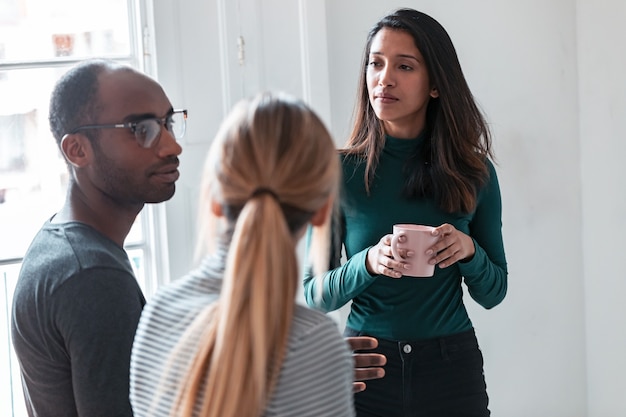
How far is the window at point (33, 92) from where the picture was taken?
2373mm

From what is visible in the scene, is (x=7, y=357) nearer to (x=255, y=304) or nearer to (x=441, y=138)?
(x=441, y=138)

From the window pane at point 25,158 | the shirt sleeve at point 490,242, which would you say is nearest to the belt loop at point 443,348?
the shirt sleeve at point 490,242

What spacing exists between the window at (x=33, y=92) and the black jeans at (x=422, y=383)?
3.23ft

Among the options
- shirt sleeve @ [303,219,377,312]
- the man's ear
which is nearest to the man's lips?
the man's ear

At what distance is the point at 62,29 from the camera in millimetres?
2395

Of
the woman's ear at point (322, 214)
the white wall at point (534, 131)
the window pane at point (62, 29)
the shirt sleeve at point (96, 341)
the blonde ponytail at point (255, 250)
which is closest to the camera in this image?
the blonde ponytail at point (255, 250)

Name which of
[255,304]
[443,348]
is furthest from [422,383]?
[255,304]

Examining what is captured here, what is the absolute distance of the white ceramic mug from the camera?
63.7 inches

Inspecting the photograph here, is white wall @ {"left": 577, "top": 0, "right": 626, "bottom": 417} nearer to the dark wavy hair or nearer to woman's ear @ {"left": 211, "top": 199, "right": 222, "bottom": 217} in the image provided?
the dark wavy hair

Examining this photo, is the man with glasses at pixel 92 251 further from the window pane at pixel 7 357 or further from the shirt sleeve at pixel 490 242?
the window pane at pixel 7 357

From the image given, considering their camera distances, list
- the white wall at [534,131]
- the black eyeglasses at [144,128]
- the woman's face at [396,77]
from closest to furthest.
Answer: the black eyeglasses at [144,128] < the woman's face at [396,77] < the white wall at [534,131]

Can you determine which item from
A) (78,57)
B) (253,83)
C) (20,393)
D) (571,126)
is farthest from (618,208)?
(20,393)

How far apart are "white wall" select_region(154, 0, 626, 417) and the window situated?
31 centimetres

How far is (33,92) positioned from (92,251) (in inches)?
50.5
